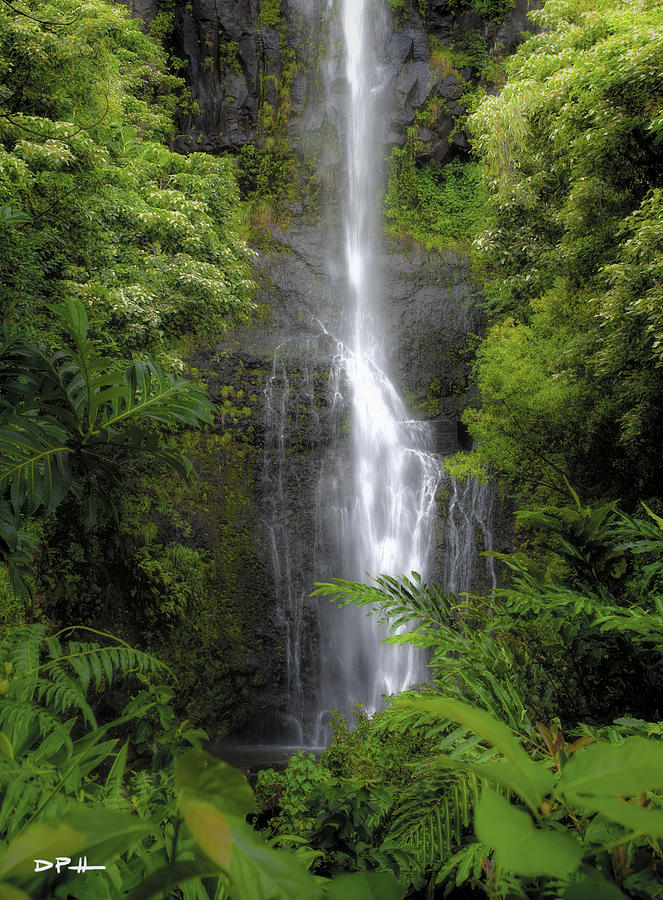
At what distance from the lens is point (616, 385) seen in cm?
536

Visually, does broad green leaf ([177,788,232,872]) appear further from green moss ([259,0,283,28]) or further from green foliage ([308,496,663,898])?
green moss ([259,0,283,28])

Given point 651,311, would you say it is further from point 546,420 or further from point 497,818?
point 497,818

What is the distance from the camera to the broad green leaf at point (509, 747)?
12.7 inches

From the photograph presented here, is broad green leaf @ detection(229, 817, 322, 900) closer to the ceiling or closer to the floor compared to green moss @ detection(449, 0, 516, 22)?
closer to the floor

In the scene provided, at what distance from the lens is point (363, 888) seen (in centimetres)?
33

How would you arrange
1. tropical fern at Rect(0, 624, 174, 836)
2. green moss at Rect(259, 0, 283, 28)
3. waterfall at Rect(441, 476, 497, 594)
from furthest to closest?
green moss at Rect(259, 0, 283, 28), waterfall at Rect(441, 476, 497, 594), tropical fern at Rect(0, 624, 174, 836)

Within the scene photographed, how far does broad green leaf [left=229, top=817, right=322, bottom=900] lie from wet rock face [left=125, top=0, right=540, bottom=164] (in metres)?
16.2

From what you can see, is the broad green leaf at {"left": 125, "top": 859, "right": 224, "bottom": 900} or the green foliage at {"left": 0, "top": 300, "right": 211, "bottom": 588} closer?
the broad green leaf at {"left": 125, "top": 859, "right": 224, "bottom": 900}

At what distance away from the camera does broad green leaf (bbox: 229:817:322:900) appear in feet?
0.96

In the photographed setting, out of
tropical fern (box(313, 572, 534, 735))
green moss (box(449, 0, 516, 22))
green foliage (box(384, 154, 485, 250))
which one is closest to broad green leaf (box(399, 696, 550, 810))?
tropical fern (box(313, 572, 534, 735))

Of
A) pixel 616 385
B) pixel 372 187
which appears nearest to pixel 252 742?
pixel 616 385

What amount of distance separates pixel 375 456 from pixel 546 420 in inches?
176

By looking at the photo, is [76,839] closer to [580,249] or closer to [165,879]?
[165,879]

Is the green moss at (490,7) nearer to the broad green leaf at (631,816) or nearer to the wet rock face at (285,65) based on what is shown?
the wet rock face at (285,65)
